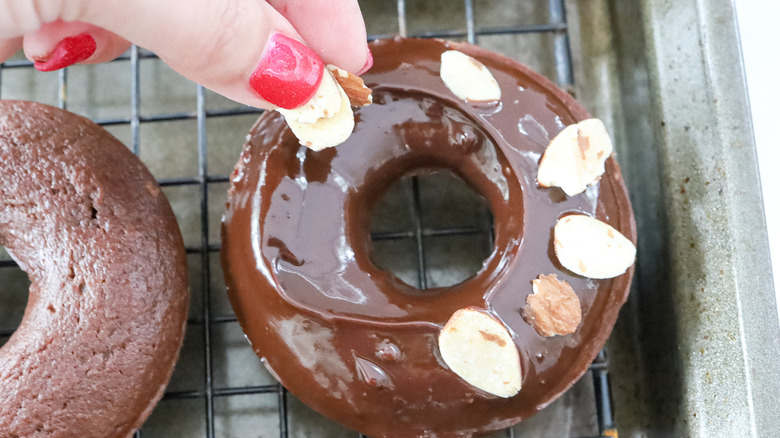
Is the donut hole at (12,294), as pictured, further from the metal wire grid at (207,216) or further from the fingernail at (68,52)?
the fingernail at (68,52)

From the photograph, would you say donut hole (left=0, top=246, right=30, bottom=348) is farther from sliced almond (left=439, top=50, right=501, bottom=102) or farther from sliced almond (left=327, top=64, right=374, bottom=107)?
sliced almond (left=439, top=50, right=501, bottom=102)

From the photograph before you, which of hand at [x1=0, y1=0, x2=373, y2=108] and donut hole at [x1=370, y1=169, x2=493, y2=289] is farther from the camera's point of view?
donut hole at [x1=370, y1=169, x2=493, y2=289]

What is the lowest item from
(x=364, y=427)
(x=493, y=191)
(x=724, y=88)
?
(x=364, y=427)

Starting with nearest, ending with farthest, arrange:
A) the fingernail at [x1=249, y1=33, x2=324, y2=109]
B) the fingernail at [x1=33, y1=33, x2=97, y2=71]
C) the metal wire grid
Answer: the fingernail at [x1=249, y1=33, x2=324, y2=109] → the fingernail at [x1=33, y1=33, x2=97, y2=71] → the metal wire grid

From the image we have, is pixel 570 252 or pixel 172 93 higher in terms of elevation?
pixel 172 93

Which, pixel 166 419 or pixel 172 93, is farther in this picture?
pixel 172 93

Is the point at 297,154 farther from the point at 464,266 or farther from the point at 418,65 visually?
the point at 464,266

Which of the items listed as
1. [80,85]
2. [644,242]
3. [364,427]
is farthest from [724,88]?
[80,85]

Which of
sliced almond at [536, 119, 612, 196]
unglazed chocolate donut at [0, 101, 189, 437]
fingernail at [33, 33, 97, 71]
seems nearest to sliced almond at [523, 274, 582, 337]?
sliced almond at [536, 119, 612, 196]
